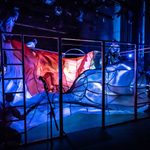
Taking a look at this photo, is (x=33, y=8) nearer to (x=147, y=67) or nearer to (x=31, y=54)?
(x=31, y=54)

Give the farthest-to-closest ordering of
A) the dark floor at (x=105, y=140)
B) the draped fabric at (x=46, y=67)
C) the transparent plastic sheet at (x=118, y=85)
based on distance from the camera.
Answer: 1. the transparent plastic sheet at (x=118, y=85)
2. the draped fabric at (x=46, y=67)
3. the dark floor at (x=105, y=140)

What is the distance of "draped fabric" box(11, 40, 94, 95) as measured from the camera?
5.93m

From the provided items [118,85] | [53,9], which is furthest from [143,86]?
[53,9]

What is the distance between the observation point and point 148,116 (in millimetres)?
5621

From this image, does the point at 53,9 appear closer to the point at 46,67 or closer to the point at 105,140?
the point at 46,67

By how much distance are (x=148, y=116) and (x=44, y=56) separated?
12.4 feet

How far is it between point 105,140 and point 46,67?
11.9 feet

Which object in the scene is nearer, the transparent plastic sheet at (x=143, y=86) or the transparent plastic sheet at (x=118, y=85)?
the transparent plastic sheet at (x=143, y=86)

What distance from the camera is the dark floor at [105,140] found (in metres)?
3.79

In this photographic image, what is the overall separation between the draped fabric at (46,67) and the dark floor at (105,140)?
227 centimetres

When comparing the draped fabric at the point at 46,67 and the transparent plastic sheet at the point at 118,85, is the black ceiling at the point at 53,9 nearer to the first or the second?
the draped fabric at the point at 46,67

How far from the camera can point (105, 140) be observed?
13.3 ft

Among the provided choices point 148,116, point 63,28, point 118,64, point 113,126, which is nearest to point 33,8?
point 63,28

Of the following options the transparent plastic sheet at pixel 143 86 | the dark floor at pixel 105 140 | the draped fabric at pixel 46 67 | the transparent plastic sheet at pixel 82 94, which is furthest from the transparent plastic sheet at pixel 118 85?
the dark floor at pixel 105 140
